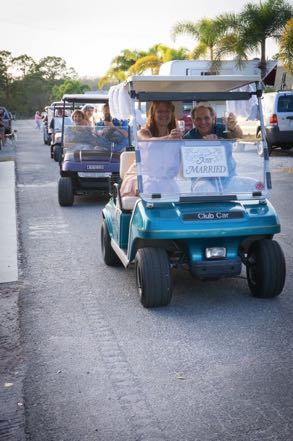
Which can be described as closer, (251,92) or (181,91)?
(251,92)

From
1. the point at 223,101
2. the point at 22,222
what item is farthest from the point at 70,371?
the point at 22,222

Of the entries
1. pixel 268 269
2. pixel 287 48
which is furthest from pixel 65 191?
pixel 287 48

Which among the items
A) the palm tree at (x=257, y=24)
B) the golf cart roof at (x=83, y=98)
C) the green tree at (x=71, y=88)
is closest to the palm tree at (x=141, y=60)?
the palm tree at (x=257, y=24)

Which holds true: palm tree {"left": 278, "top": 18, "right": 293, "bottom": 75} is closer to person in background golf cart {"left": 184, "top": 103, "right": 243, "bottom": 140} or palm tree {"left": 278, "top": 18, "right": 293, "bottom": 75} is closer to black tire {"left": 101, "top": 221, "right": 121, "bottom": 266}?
black tire {"left": 101, "top": 221, "right": 121, "bottom": 266}

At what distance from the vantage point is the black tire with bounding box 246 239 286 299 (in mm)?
5645

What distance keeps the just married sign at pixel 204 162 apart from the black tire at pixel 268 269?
27.7 inches

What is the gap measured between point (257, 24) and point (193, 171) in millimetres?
23305

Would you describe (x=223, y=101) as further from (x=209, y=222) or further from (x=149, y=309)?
(x=149, y=309)

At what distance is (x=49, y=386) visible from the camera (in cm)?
412

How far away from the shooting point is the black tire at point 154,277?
547cm

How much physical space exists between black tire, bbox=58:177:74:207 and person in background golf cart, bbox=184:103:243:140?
18.1 feet

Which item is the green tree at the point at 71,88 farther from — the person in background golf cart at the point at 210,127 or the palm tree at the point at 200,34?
the person in background golf cart at the point at 210,127

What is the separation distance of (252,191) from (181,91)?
130 cm

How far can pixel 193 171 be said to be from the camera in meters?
5.84
